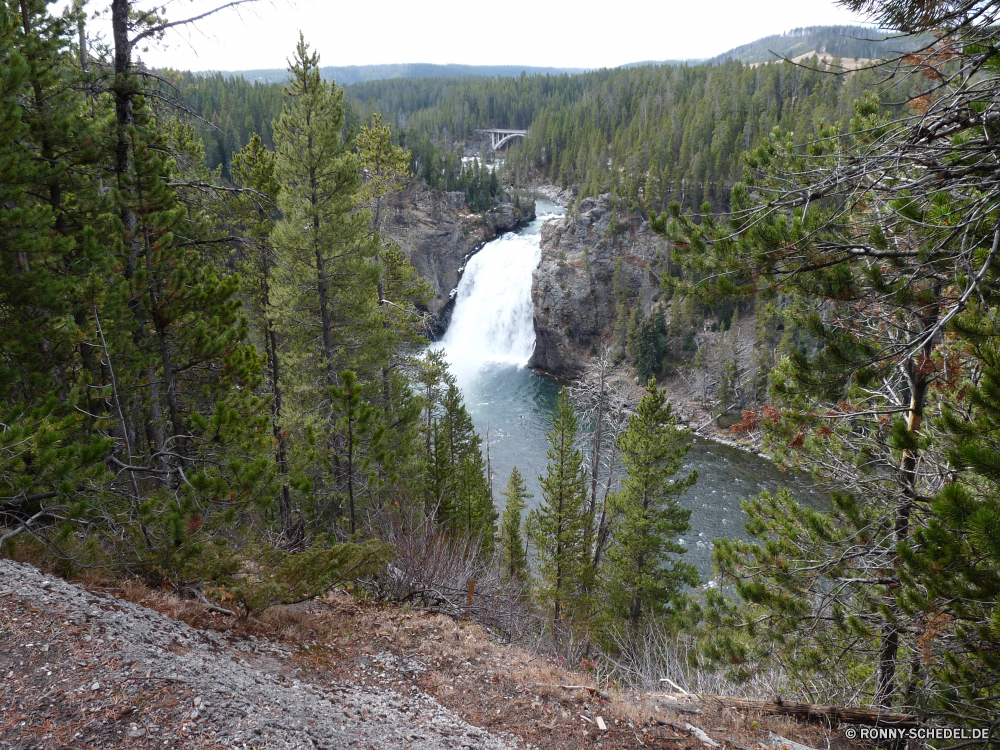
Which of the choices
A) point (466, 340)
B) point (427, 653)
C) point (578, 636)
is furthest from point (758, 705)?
point (466, 340)

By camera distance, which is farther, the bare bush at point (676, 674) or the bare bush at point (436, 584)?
the bare bush at point (676, 674)

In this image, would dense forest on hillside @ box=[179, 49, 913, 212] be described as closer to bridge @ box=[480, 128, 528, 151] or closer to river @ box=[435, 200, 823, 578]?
bridge @ box=[480, 128, 528, 151]

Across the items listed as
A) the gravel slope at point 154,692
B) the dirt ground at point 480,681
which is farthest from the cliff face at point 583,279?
the gravel slope at point 154,692

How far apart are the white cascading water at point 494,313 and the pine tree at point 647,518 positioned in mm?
33321

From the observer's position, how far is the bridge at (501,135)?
121762mm

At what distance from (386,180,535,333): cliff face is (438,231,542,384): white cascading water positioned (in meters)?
1.98

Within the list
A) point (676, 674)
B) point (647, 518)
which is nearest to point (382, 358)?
point (647, 518)

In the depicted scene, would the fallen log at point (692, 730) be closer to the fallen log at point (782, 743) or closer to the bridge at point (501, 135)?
the fallen log at point (782, 743)

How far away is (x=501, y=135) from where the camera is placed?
4906 inches

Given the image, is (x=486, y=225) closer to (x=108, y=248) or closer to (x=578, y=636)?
(x=578, y=636)

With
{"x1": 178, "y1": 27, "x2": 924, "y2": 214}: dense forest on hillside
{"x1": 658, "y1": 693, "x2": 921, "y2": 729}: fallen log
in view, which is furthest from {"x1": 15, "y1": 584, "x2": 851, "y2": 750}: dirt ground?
{"x1": 178, "y1": 27, "x2": 924, "y2": 214}: dense forest on hillside

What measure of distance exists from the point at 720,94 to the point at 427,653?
9197 cm

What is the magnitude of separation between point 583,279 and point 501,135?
280ft

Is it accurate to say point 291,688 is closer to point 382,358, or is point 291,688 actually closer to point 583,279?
point 382,358
